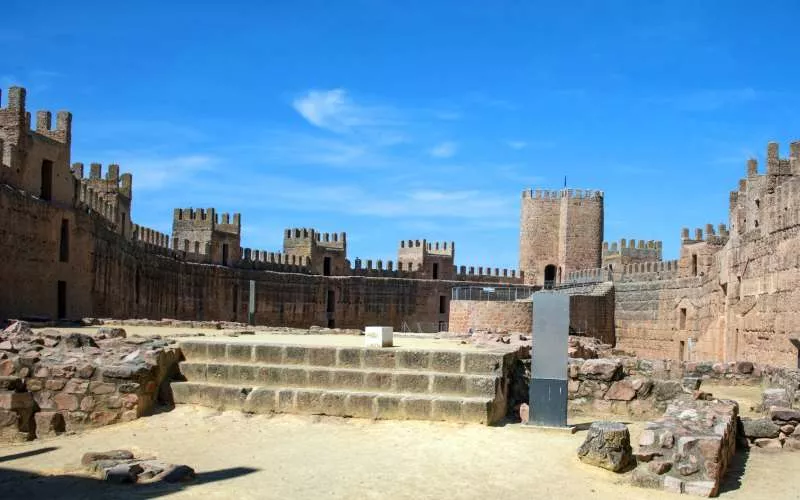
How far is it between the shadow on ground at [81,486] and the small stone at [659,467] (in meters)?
3.59

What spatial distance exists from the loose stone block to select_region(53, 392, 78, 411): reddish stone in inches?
241

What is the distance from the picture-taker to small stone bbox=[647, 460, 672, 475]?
7164mm

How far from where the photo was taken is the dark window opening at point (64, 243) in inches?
771

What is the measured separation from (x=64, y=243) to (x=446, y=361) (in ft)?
43.2

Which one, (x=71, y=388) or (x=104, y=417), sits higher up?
(x=71, y=388)

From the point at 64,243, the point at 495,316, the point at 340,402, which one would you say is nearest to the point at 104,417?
the point at 340,402

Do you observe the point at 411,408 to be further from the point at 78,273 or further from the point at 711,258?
the point at 711,258

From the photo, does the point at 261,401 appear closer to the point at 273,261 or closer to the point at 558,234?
the point at 273,261

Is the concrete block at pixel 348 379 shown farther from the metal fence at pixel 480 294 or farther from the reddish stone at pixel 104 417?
the metal fence at pixel 480 294

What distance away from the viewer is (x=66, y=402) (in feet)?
32.5

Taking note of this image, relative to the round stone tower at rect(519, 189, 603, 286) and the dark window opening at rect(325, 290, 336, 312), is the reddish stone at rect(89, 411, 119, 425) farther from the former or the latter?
the round stone tower at rect(519, 189, 603, 286)

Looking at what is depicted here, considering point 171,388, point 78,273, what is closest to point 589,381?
point 171,388

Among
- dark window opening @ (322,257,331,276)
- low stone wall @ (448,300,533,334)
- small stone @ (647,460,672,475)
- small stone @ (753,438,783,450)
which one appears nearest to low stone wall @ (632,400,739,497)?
small stone @ (647,460,672,475)

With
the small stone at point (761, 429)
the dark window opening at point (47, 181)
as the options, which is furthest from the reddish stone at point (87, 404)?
the dark window opening at point (47, 181)
